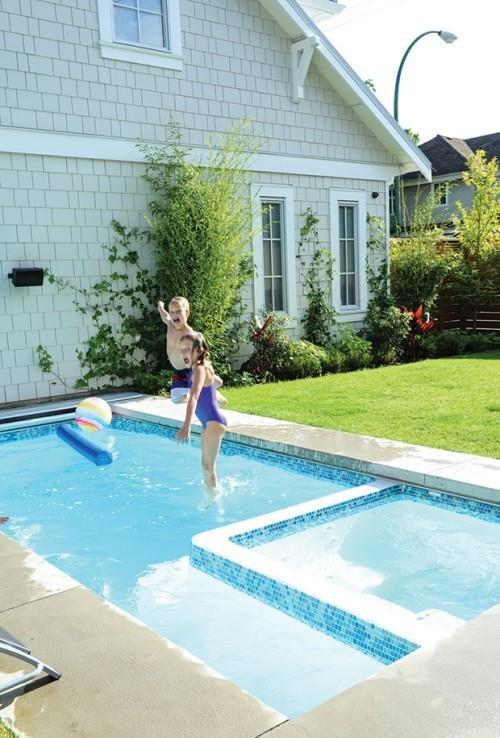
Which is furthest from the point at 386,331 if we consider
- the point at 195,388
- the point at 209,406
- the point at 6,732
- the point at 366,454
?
the point at 6,732

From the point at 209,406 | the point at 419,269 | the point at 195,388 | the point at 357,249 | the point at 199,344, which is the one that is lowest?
the point at 209,406

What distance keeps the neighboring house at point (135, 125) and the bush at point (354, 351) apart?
0.61 meters

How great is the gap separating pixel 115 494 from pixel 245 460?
1.31m

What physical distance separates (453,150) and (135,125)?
2432 cm

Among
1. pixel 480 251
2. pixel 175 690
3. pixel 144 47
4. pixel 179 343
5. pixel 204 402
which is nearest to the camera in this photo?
pixel 175 690

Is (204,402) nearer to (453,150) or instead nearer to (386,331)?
(386,331)

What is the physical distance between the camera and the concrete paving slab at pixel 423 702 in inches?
92.2

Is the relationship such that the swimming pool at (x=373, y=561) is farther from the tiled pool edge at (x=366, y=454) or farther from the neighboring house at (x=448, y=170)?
the neighboring house at (x=448, y=170)

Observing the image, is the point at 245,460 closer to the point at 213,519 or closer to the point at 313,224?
the point at 213,519

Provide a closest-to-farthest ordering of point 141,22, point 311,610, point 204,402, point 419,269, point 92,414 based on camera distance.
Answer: point 311,610 → point 204,402 → point 92,414 → point 141,22 → point 419,269

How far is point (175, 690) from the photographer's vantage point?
264 cm

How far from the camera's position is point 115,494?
21.1 ft

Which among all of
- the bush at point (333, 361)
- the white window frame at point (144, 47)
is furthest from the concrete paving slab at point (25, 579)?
the bush at point (333, 361)

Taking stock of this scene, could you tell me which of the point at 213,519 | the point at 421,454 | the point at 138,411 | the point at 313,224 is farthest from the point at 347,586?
the point at 313,224
